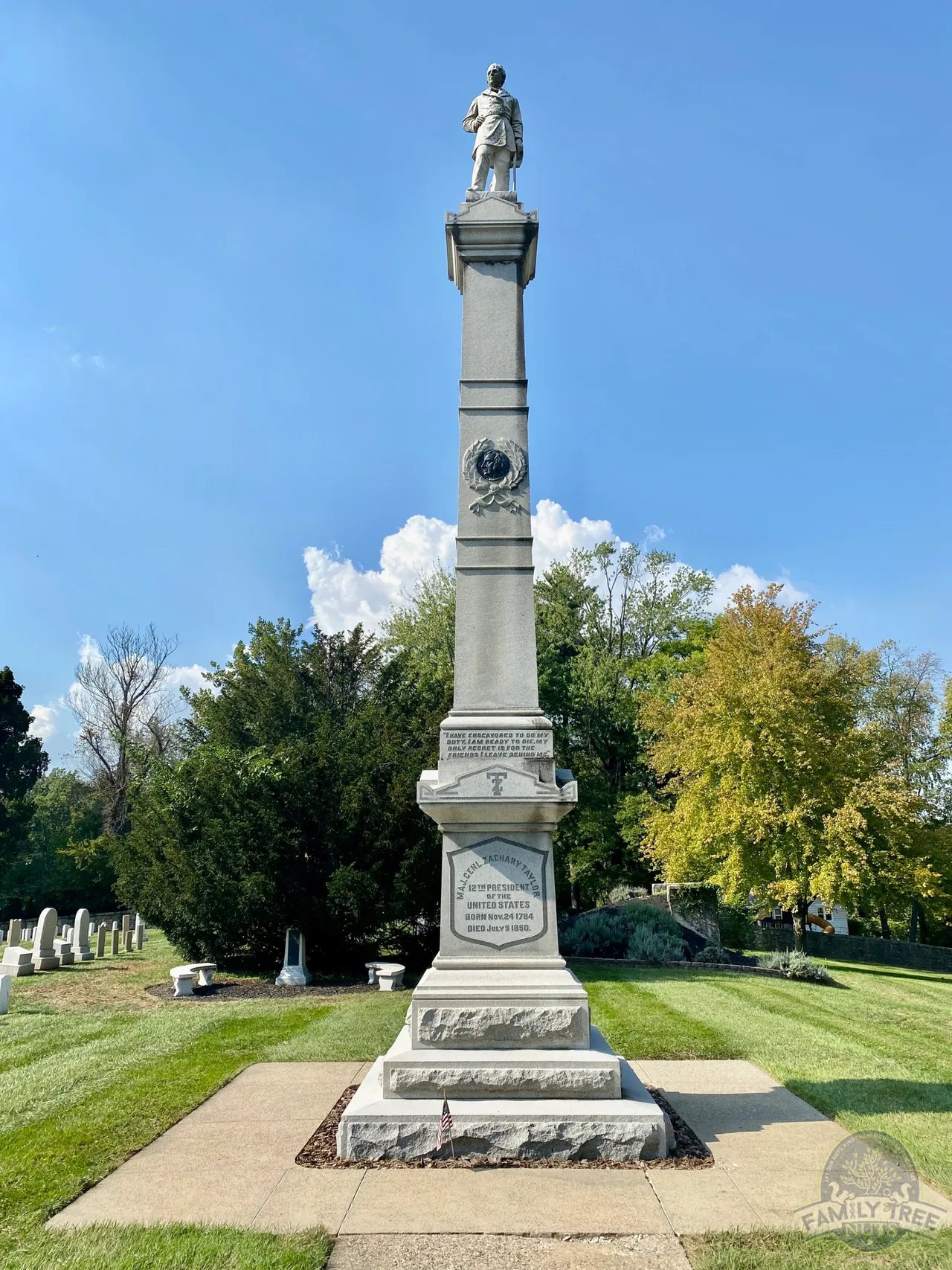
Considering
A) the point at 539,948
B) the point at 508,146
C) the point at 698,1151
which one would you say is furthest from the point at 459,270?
the point at 698,1151

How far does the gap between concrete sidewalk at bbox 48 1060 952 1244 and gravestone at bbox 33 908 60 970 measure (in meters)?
13.4

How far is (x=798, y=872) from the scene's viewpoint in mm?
20469

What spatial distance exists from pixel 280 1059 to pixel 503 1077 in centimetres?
380

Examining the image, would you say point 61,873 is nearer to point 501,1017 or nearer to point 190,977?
point 190,977

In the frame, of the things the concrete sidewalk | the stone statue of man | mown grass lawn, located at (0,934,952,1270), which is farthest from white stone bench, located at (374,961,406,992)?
the stone statue of man

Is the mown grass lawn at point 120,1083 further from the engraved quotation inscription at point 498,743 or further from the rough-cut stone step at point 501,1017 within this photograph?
the engraved quotation inscription at point 498,743

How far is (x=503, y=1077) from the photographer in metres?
5.86

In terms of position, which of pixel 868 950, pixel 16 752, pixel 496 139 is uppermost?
pixel 496 139

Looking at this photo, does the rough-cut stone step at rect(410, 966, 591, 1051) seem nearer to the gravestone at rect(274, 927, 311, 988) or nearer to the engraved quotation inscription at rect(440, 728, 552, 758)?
the engraved quotation inscription at rect(440, 728, 552, 758)

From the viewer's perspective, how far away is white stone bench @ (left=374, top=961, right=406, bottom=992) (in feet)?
47.4

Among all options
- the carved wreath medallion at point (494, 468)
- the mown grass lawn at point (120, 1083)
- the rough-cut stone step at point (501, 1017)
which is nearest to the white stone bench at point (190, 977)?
the mown grass lawn at point (120, 1083)

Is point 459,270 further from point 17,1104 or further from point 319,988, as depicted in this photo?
point 319,988

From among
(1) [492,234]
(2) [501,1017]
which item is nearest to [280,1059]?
(2) [501,1017]

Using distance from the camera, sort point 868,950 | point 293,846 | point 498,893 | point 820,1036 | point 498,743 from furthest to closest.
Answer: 1. point 868,950
2. point 293,846
3. point 820,1036
4. point 498,743
5. point 498,893
